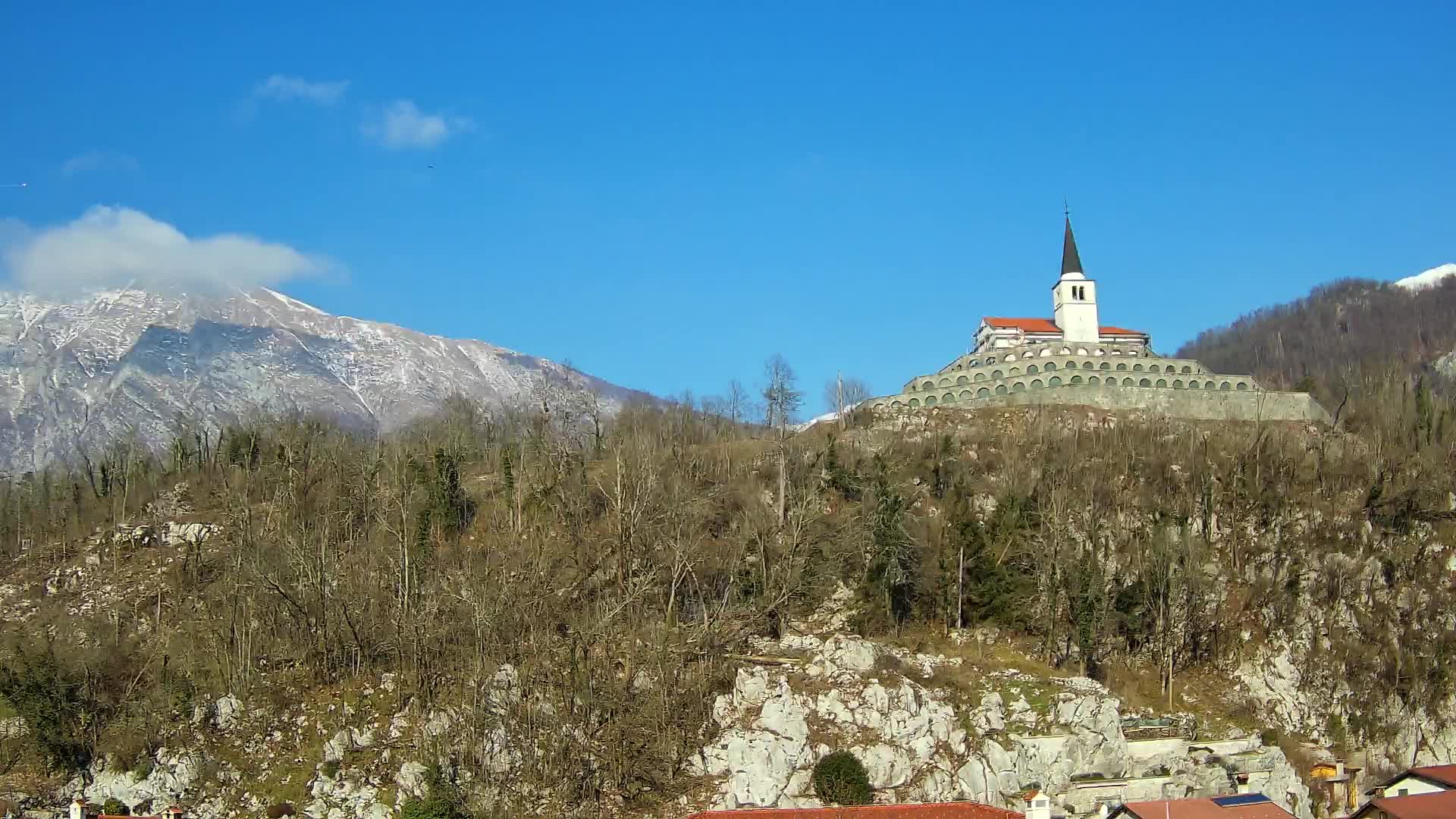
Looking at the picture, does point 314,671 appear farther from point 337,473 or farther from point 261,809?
point 337,473

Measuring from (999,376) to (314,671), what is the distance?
4275cm

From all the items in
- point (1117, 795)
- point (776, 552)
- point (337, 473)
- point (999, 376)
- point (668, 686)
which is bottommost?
point (1117, 795)

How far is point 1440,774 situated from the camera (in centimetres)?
4647

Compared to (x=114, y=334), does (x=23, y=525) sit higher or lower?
lower

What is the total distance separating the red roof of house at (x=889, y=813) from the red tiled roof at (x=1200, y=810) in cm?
351

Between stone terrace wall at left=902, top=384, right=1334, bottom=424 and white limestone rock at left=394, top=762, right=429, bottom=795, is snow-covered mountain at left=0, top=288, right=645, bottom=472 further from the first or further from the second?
white limestone rock at left=394, top=762, right=429, bottom=795

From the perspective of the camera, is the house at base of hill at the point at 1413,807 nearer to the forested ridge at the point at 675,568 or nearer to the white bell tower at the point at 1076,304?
the forested ridge at the point at 675,568

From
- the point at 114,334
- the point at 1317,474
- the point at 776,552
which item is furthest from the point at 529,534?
the point at 114,334

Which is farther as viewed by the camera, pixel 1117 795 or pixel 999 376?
pixel 999 376

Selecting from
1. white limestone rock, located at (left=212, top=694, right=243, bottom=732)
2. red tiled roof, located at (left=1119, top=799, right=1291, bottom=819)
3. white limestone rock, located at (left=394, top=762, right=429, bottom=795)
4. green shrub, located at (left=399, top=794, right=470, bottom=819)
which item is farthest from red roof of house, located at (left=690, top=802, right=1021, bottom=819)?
white limestone rock, located at (left=212, top=694, right=243, bottom=732)

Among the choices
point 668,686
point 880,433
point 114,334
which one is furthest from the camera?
point 114,334

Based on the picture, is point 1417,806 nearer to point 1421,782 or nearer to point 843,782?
point 1421,782

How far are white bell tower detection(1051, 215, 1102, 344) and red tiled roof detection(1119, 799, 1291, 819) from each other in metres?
50.7

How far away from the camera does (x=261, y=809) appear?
46.3 metres
